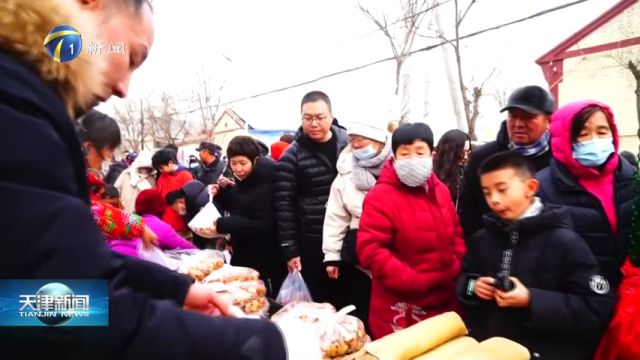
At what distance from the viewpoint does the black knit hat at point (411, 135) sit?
246cm

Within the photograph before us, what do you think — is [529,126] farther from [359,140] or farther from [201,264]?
[201,264]

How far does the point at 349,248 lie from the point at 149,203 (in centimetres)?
155

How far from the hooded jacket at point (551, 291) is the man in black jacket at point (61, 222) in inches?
53.0

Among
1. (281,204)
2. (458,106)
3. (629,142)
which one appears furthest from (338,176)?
(629,142)

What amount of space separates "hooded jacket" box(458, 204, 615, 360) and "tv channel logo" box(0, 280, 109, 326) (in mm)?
1594

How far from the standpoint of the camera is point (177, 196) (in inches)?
165

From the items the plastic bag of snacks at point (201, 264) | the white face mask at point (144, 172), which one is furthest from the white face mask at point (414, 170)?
the white face mask at point (144, 172)

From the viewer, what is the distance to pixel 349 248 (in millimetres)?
2840

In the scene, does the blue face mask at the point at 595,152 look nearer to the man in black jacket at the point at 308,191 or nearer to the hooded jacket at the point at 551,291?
the hooded jacket at the point at 551,291

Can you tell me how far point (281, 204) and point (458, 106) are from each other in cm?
911

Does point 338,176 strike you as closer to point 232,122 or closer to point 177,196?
point 177,196

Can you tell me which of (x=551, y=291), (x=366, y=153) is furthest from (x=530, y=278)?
(x=366, y=153)

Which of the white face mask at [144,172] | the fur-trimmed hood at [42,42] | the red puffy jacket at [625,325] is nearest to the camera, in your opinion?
the fur-trimmed hood at [42,42]

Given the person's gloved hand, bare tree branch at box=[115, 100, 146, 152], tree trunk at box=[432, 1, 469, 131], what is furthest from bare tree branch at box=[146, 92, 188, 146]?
the person's gloved hand
